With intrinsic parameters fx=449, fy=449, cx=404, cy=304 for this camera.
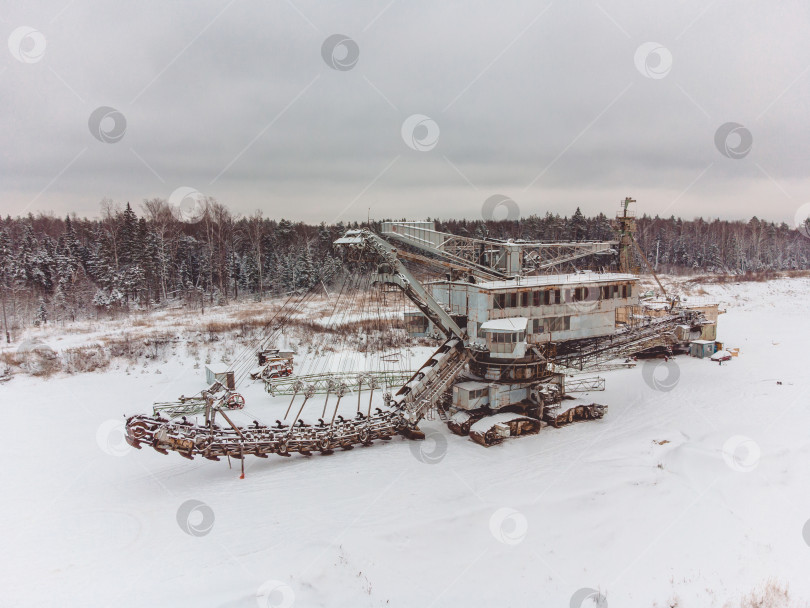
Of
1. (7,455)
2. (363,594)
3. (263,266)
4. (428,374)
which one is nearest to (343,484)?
(363,594)

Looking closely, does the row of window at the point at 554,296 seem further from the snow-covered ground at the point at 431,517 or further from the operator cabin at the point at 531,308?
the snow-covered ground at the point at 431,517

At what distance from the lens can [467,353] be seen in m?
18.7

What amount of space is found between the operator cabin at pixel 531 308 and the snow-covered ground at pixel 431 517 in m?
4.02

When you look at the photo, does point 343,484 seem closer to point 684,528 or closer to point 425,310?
point 425,310

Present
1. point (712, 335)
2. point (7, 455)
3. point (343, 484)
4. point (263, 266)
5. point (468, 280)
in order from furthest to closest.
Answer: point (263, 266), point (712, 335), point (468, 280), point (7, 455), point (343, 484)

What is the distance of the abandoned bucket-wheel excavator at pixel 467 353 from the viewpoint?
52.5ft

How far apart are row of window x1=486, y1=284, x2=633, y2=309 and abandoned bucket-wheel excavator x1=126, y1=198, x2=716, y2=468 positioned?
45mm

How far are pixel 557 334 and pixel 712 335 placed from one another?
56.7 feet

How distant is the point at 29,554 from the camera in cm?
1133

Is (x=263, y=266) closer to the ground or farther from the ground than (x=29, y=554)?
farther from the ground

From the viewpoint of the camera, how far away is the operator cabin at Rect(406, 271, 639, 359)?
17.9 metres

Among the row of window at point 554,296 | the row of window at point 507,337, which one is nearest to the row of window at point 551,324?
the row of window at point 554,296

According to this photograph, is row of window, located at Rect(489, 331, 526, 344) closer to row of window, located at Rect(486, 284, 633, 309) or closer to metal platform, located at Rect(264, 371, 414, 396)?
row of window, located at Rect(486, 284, 633, 309)

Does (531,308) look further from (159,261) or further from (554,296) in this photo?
(159,261)
